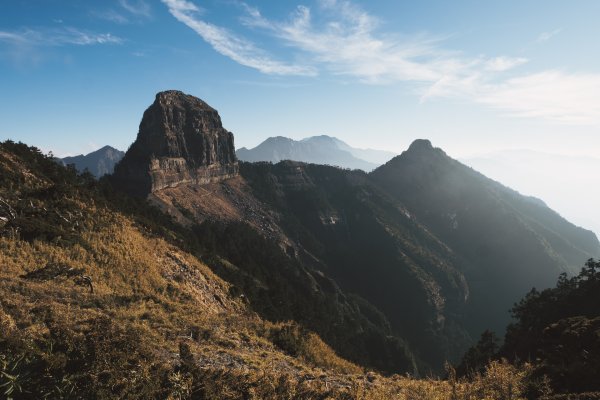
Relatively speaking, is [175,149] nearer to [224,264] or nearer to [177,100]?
→ [177,100]

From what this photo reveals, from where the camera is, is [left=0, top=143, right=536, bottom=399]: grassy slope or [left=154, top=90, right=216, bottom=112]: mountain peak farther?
[left=154, top=90, right=216, bottom=112]: mountain peak

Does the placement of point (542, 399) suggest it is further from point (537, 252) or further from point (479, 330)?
point (537, 252)

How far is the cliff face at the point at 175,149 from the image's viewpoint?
112 meters

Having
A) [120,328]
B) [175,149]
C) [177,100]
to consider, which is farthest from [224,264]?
[177,100]

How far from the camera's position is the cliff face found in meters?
112

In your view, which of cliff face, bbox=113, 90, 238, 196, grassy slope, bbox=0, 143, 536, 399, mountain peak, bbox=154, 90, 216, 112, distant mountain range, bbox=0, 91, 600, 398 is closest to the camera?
grassy slope, bbox=0, 143, 536, 399

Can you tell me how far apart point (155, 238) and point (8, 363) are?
40.0 m

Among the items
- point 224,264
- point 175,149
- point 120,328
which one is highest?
point 175,149

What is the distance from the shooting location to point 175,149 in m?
127

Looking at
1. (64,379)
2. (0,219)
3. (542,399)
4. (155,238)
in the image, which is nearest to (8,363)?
(64,379)

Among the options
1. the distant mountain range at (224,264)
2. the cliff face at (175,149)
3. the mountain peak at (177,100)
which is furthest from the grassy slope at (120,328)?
the mountain peak at (177,100)

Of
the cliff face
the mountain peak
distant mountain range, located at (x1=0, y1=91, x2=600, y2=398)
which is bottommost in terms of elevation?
distant mountain range, located at (x1=0, y1=91, x2=600, y2=398)

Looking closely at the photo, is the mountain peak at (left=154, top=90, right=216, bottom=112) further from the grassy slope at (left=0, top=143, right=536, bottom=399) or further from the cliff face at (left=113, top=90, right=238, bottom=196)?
the grassy slope at (left=0, top=143, right=536, bottom=399)

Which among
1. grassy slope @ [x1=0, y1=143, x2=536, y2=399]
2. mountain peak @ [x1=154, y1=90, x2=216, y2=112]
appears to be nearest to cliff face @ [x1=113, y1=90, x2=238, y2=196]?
mountain peak @ [x1=154, y1=90, x2=216, y2=112]
